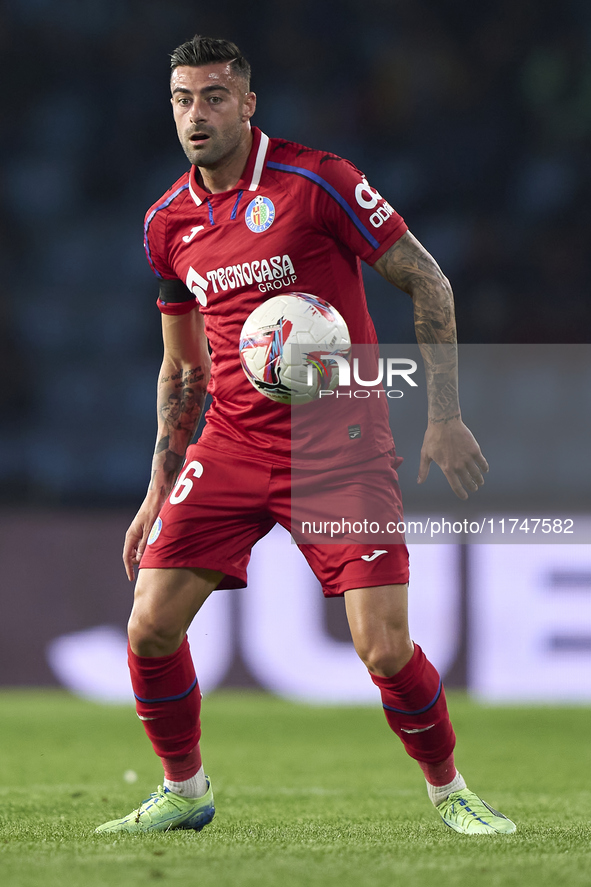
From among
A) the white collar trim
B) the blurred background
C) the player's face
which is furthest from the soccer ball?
the blurred background

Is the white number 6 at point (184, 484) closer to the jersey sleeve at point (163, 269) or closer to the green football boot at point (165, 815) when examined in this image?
the jersey sleeve at point (163, 269)

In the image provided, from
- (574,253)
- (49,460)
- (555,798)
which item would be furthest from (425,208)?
(555,798)

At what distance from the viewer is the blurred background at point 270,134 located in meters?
8.91

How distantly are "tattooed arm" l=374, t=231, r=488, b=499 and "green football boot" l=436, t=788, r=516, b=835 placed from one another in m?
0.88

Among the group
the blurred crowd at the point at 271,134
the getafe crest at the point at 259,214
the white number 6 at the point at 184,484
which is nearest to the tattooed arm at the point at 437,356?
the getafe crest at the point at 259,214

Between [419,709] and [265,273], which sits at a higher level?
→ [265,273]

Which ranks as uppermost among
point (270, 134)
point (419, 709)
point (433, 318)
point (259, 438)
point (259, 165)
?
point (270, 134)

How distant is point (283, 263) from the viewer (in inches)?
125

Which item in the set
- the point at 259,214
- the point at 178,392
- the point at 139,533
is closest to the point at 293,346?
the point at 259,214

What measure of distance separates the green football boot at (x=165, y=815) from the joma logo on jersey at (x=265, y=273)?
4.73 feet

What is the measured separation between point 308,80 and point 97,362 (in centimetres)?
329

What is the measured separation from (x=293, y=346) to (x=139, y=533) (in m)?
0.81

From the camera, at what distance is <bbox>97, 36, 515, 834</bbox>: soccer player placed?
10.1ft

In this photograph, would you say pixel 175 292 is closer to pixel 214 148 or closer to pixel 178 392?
pixel 178 392
